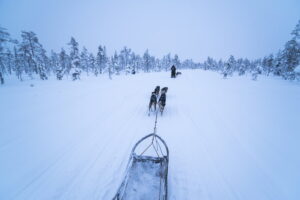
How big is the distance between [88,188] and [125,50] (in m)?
74.7

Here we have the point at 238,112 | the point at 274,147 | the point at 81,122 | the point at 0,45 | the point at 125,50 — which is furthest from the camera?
the point at 125,50

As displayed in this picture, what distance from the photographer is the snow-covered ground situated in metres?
3.60

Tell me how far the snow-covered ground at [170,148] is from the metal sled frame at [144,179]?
40 cm

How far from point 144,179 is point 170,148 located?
1807 mm

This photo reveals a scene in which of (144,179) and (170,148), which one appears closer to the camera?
(144,179)

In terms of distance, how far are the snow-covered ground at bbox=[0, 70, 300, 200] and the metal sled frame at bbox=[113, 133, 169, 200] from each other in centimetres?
40

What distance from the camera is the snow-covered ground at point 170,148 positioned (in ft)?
11.8

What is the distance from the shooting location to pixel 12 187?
138 inches

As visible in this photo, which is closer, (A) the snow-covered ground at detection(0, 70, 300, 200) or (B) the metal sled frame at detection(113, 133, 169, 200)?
(B) the metal sled frame at detection(113, 133, 169, 200)

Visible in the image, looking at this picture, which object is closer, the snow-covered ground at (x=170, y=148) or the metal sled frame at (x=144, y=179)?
the metal sled frame at (x=144, y=179)

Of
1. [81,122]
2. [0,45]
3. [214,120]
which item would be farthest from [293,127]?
[0,45]

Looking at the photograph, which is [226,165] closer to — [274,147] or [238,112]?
[274,147]

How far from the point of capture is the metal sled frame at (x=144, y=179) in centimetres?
323

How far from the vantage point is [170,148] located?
5.26 meters
